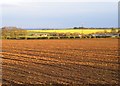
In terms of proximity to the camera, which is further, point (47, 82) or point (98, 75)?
point (98, 75)

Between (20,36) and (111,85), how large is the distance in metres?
70.0

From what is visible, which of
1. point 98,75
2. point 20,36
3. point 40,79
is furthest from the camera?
point 20,36

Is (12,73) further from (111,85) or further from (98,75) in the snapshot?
(111,85)

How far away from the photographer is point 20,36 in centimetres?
→ 8025

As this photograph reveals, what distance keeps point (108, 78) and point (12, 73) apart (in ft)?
13.4

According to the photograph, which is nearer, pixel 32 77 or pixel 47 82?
pixel 47 82

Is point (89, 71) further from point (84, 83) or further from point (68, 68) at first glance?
point (84, 83)

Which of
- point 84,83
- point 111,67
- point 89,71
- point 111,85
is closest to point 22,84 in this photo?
point 84,83

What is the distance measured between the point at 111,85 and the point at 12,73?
473 centimetres

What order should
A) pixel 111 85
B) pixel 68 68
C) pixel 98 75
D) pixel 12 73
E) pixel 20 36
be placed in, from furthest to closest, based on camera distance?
pixel 20 36 < pixel 68 68 < pixel 12 73 < pixel 98 75 < pixel 111 85

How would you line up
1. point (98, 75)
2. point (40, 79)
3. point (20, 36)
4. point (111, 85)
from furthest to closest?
point (20, 36) < point (98, 75) < point (40, 79) < point (111, 85)

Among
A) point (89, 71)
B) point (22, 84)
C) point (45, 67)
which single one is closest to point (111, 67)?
point (89, 71)

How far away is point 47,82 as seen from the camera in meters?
11.7

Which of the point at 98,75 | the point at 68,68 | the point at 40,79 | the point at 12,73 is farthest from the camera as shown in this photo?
the point at 68,68
